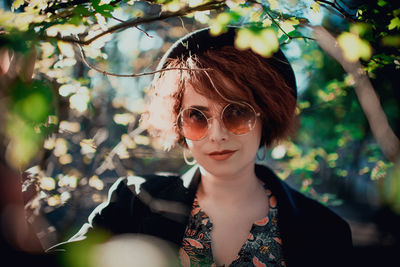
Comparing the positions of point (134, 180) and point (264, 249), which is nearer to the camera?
point (264, 249)

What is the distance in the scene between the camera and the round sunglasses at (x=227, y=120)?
4.67ft

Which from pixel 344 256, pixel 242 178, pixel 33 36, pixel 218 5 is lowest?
pixel 344 256

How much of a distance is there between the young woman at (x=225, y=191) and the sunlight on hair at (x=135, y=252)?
0.05m

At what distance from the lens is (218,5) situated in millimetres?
1100

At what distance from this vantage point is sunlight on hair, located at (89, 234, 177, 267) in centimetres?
131

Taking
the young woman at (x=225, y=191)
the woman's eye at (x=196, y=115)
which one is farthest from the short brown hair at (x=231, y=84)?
the woman's eye at (x=196, y=115)

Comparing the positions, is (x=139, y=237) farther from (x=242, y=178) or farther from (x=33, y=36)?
(x=33, y=36)

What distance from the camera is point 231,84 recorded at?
58.1 inches

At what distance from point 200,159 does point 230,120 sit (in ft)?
0.94

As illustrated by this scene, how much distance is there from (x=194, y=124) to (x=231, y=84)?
30 cm

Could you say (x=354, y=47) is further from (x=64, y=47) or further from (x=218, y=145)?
(x=64, y=47)

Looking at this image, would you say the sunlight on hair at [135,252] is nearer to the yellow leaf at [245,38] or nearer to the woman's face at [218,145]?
the woman's face at [218,145]

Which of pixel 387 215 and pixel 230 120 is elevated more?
pixel 230 120

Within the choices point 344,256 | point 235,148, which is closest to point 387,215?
point 344,256
